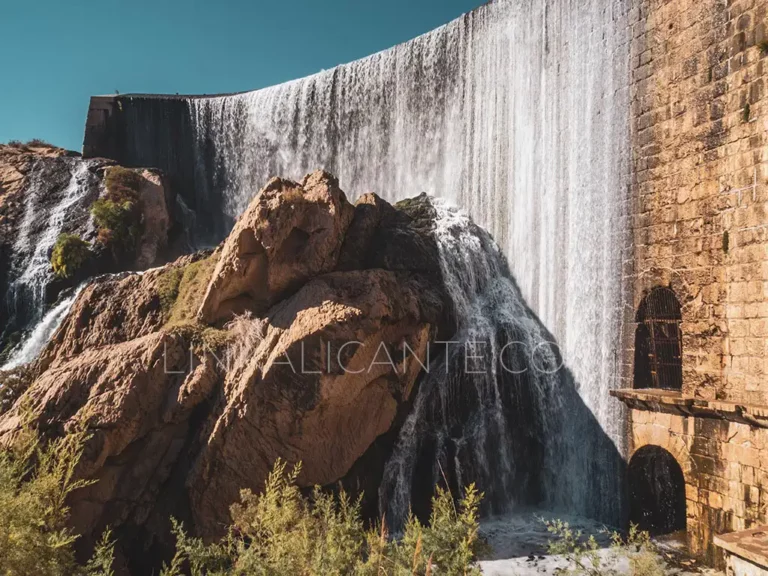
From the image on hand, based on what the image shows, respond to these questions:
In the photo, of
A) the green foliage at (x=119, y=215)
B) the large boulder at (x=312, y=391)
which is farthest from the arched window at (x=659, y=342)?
the green foliage at (x=119, y=215)

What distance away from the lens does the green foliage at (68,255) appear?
16953mm

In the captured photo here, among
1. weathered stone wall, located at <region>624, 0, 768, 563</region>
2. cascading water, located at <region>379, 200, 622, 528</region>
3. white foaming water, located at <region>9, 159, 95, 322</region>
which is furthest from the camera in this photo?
white foaming water, located at <region>9, 159, 95, 322</region>

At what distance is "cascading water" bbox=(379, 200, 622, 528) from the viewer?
11258mm

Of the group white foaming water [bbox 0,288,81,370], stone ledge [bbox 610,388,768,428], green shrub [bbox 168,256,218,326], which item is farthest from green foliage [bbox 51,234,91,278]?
stone ledge [bbox 610,388,768,428]

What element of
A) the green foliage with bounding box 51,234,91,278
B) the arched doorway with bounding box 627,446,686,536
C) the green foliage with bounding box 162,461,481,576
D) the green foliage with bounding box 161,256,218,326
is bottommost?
the arched doorway with bounding box 627,446,686,536

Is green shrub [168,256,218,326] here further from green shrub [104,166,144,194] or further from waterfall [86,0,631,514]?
green shrub [104,166,144,194]

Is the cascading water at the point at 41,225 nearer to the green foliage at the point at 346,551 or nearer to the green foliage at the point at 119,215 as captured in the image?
the green foliage at the point at 119,215

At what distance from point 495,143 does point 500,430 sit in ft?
24.3

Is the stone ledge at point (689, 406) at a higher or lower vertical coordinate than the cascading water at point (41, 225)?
lower

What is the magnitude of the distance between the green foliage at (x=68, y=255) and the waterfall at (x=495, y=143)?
18.5ft

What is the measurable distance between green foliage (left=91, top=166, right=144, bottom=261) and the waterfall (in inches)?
131

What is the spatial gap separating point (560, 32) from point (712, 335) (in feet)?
25.7

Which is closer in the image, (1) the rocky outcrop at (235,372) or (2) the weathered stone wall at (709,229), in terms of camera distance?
(2) the weathered stone wall at (709,229)

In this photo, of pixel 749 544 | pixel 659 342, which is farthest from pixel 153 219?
pixel 749 544
